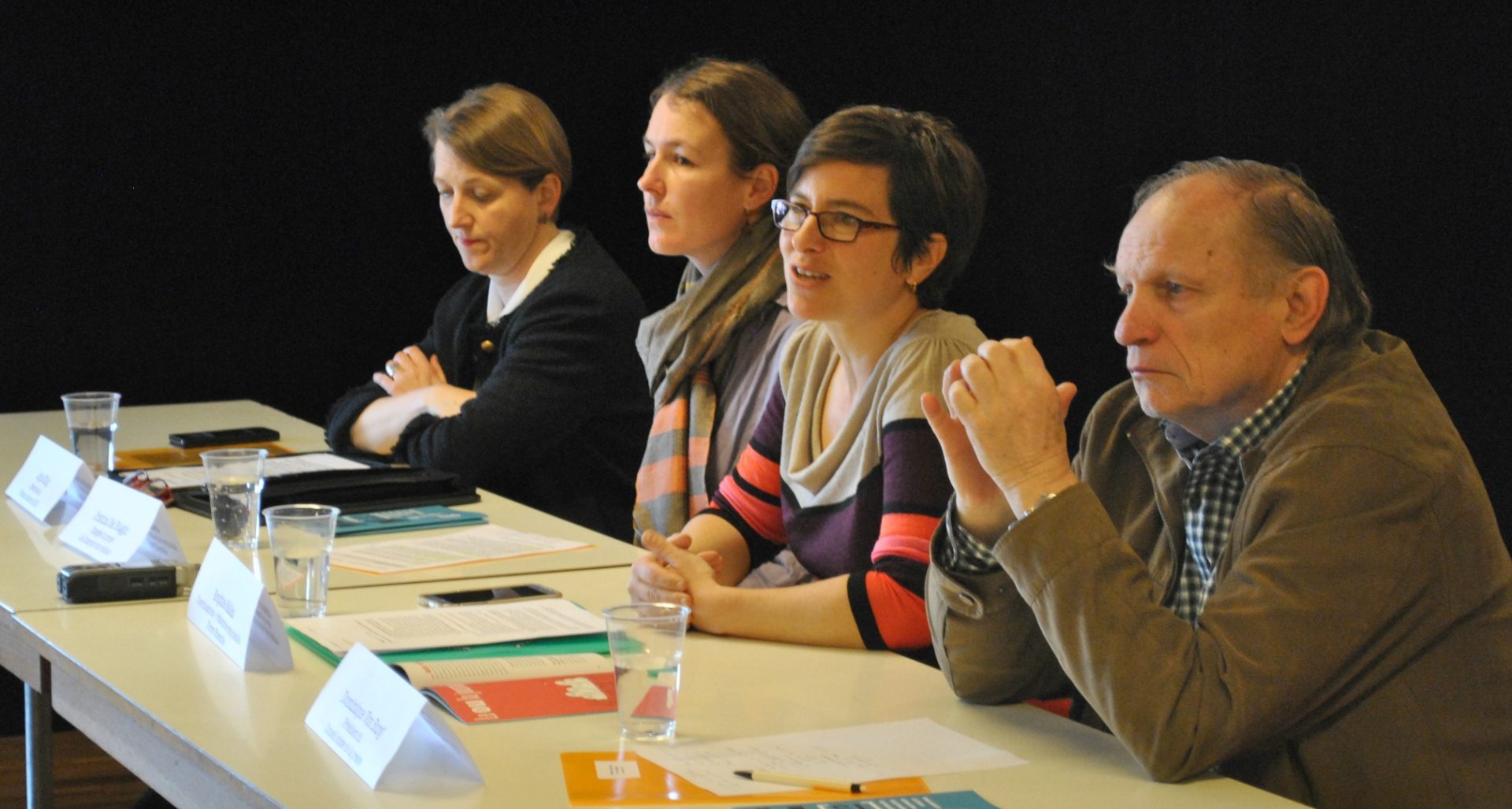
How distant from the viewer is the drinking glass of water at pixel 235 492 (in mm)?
2117

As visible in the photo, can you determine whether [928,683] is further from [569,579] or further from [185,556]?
[185,556]

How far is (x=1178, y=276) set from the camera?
57.8 inches

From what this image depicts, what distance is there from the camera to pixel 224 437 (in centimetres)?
320

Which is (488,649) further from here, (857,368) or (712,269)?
(712,269)

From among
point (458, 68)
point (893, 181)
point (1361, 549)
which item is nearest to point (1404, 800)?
point (1361, 549)

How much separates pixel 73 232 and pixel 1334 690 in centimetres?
369

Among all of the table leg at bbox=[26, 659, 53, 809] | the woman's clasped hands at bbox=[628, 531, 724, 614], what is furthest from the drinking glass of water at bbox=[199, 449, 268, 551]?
the woman's clasped hands at bbox=[628, 531, 724, 614]

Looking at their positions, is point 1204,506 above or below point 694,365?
above

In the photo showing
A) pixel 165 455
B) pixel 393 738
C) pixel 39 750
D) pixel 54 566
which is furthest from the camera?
pixel 165 455

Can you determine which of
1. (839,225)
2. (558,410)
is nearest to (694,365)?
(558,410)

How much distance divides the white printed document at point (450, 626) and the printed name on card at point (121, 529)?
0.35 metres

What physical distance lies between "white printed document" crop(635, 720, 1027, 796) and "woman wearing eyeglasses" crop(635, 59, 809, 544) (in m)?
1.23

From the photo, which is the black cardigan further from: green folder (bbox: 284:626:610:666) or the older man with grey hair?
the older man with grey hair

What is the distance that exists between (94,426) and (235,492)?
676 mm
